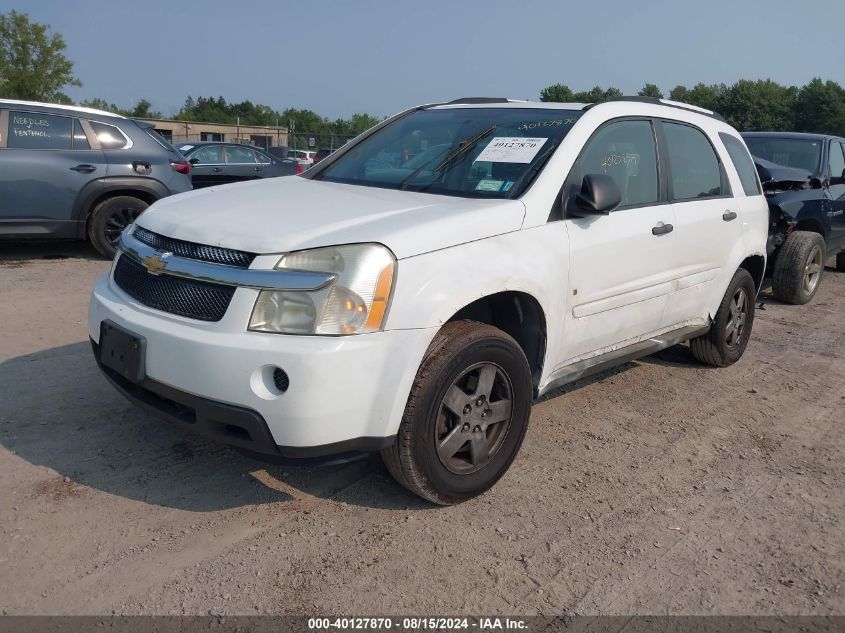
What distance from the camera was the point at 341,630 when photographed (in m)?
2.46

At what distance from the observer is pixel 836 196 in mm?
8344

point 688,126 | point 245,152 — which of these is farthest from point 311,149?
point 688,126

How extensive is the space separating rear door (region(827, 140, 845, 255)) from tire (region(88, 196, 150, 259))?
25.1ft

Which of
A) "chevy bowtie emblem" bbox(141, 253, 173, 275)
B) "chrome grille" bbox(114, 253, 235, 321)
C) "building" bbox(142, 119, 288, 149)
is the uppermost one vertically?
"building" bbox(142, 119, 288, 149)

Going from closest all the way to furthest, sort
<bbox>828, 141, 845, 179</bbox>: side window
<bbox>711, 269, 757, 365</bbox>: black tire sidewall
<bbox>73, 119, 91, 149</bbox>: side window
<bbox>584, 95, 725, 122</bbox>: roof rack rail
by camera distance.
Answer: <bbox>584, 95, 725, 122</bbox>: roof rack rail, <bbox>711, 269, 757, 365</bbox>: black tire sidewall, <bbox>73, 119, 91, 149</bbox>: side window, <bbox>828, 141, 845, 179</bbox>: side window

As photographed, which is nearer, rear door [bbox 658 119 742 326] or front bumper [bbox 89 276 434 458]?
front bumper [bbox 89 276 434 458]

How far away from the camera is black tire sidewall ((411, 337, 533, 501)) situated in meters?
2.94

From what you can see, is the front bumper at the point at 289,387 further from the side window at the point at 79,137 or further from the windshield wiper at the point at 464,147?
the side window at the point at 79,137

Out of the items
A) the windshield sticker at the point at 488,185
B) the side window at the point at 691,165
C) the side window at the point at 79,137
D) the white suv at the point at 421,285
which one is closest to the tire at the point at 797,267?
the side window at the point at 691,165

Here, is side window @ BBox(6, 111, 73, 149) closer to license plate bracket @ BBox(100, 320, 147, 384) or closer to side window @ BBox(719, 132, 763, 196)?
license plate bracket @ BBox(100, 320, 147, 384)

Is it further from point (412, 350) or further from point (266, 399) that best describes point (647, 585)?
point (266, 399)

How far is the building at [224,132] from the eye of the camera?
41.6 m

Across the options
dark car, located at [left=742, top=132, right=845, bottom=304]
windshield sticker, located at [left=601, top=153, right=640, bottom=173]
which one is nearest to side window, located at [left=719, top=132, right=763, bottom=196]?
windshield sticker, located at [left=601, top=153, right=640, bottom=173]

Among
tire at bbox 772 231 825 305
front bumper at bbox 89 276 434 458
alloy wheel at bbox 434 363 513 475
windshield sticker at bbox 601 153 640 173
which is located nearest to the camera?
front bumper at bbox 89 276 434 458
